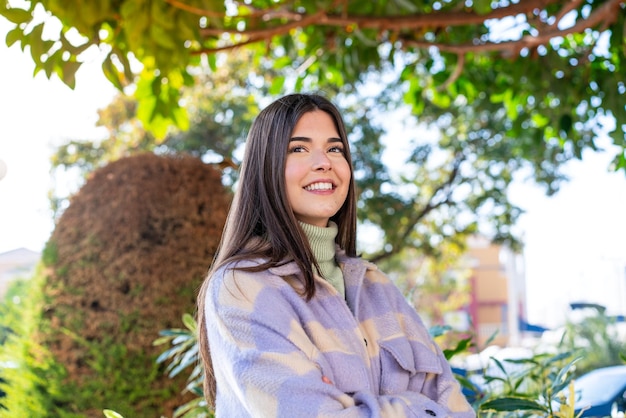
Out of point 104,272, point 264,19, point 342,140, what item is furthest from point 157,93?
point 342,140

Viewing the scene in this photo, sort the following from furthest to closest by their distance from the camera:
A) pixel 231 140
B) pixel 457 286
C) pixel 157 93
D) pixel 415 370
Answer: pixel 457 286
pixel 231 140
pixel 157 93
pixel 415 370

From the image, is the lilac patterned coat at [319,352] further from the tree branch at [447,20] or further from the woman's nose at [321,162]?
the tree branch at [447,20]

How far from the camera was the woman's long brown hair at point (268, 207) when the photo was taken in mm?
1758

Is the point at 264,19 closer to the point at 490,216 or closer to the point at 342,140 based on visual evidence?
the point at 342,140

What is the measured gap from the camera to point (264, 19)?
15.5 feet

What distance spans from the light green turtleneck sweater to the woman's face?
0.03 metres

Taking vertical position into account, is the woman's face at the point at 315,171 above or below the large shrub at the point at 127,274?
above

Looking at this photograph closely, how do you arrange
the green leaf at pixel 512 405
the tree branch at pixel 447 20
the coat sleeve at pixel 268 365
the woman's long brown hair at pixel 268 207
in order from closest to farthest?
the coat sleeve at pixel 268 365, the woman's long brown hair at pixel 268 207, the green leaf at pixel 512 405, the tree branch at pixel 447 20

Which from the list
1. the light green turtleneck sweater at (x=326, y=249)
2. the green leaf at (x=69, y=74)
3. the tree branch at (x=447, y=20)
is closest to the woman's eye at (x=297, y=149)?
the light green turtleneck sweater at (x=326, y=249)

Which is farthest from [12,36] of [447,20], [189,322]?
[447,20]

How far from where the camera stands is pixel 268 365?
1505mm

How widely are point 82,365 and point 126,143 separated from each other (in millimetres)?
6882

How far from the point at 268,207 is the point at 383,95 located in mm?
8140

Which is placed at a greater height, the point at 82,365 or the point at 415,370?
the point at 415,370
